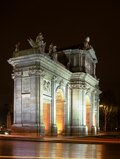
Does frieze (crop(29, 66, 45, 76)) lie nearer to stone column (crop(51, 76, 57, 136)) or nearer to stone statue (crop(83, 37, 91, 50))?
stone column (crop(51, 76, 57, 136))

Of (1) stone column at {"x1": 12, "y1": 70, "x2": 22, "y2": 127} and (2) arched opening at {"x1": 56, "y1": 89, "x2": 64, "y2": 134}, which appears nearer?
(1) stone column at {"x1": 12, "y1": 70, "x2": 22, "y2": 127}

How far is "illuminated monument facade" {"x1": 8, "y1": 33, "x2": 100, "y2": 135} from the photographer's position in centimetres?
5297

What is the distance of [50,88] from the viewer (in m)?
57.7

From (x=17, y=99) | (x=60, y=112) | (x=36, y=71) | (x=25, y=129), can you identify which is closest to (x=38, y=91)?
(x=36, y=71)

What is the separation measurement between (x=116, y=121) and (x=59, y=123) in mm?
58608

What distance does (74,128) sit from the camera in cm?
6519

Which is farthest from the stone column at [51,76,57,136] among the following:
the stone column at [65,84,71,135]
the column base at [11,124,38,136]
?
the stone column at [65,84,71,135]

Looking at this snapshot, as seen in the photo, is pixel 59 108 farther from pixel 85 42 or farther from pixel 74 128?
pixel 85 42

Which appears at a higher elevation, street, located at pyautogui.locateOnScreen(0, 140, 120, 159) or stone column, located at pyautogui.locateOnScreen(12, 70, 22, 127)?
stone column, located at pyautogui.locateOnScreen(12, 70, 22, 127)

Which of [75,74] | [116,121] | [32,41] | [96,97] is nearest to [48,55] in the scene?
[32,41]

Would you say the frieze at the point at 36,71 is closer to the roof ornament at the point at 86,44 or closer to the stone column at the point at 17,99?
the stone column at the point at 17,99

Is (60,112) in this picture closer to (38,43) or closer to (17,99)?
(17,99)

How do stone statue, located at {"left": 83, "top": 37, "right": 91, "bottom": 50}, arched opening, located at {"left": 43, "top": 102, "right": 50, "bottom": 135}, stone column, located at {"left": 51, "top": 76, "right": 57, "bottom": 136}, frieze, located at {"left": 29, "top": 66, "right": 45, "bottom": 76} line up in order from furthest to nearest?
stone statue, located at {"left": 83, "top": 37, "right": 91, "bottom": 50} → arched opening, located at {"left": 43, "top": 102, "right": 50, "bottom": 135} → stone column, located at {"left": 51, "top": 76, "right": 57, "bottom": 136} → frieze, located at {"left": 29, "top": 66, "right": 45, "bottom": 76}

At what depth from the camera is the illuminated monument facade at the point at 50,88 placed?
53.0 metres
